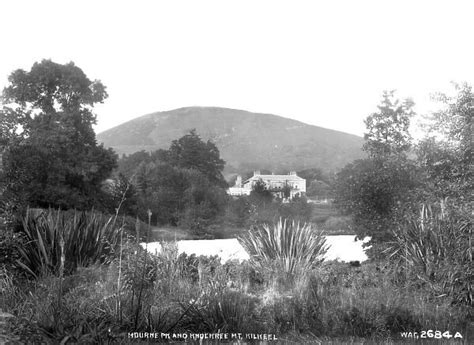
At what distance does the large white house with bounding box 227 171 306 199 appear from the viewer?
27.4 m

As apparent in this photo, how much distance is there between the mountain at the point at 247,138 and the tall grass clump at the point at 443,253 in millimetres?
26749

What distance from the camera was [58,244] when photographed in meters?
6.82

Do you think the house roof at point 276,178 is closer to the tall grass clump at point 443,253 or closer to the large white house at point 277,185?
the large white house at point 277,185

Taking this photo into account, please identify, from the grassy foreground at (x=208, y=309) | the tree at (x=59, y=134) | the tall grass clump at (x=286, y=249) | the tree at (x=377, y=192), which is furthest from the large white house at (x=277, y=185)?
the grassy foreground at (x=208, y=309)

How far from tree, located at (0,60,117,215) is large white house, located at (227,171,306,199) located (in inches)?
335

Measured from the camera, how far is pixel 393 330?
4855 millimetres

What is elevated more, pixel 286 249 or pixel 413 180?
pixel 413 180

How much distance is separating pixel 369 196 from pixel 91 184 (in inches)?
722

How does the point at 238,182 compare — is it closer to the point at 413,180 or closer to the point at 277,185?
the point at 277,185

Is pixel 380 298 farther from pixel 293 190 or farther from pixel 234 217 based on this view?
pixel 293 190

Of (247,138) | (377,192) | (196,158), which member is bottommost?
(377,192)

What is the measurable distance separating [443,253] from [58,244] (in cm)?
543

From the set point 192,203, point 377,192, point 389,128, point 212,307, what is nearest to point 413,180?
point 377,192

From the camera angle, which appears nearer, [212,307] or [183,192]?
[212,307]
